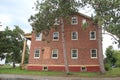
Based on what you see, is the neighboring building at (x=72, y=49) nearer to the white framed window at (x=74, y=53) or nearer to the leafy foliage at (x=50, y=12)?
the white framed window at (x=74, y=53)

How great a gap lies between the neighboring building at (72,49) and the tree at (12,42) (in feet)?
49.2

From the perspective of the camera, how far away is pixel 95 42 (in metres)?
44.3

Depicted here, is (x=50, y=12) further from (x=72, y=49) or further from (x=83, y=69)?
(x=83, y=69)

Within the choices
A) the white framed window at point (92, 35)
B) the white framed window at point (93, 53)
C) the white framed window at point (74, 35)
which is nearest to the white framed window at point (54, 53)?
the white framed window at point (74, 35)

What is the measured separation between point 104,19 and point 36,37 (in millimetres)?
20058

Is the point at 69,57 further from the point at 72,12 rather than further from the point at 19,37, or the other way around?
the point at 19,37

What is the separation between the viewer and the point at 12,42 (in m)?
61.5

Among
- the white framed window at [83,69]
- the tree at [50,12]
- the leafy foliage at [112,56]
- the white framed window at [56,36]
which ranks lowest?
the white framed window at [83,69]

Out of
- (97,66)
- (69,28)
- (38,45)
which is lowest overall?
(97,66)

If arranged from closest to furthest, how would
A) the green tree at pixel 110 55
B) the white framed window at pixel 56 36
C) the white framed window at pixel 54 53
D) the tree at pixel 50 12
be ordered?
the tree at pixel 50 12
the white framed window at pixel 54 53
the white framed window at pixel 56 36
the green tree at pixel 110 55

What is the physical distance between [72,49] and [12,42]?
21.9 metres

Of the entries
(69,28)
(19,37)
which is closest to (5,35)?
(19,37)

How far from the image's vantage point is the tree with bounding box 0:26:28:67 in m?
59.4

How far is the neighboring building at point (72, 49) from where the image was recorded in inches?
1727
